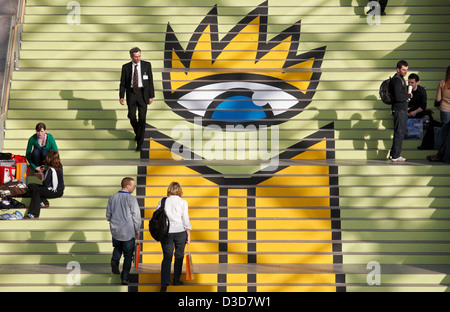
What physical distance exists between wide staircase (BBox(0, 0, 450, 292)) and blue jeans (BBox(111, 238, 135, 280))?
260mm

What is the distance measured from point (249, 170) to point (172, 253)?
2.87m

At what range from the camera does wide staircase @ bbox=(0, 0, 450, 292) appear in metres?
12.5

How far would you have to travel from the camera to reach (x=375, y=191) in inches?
531

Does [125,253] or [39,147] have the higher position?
[39,147]

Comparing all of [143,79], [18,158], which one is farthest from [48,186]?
[143,79]

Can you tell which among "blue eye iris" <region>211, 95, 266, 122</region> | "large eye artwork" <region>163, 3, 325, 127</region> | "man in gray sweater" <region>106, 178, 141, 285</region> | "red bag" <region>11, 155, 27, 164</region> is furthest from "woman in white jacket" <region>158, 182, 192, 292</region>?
"blue eye iris" <region>211, 95, 266, 122</region>

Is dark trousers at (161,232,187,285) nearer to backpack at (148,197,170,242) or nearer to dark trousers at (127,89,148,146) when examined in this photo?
backpack at (148,197,170,242)

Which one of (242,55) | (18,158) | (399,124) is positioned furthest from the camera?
(242,55)

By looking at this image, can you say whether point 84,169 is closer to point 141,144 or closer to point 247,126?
point 141,144

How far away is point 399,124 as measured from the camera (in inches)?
552

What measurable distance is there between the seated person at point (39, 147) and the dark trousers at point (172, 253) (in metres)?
3.56

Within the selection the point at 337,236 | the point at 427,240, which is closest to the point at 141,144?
the point at 337,236

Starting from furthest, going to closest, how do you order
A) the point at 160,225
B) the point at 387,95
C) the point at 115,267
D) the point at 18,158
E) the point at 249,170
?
the point at 387,95
the point at 18,158
the point at 249,170
the point at 115,267
the point at 160,225

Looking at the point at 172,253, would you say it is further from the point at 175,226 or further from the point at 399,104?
the point at 399,104
